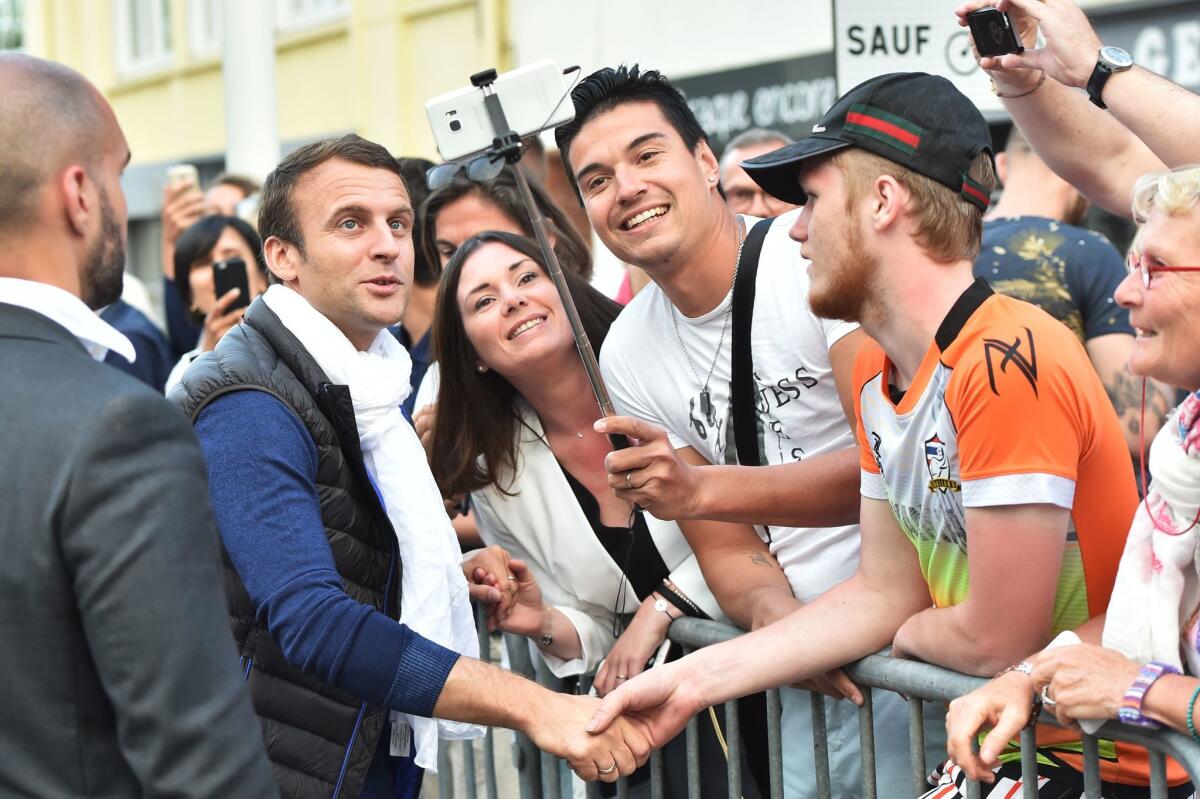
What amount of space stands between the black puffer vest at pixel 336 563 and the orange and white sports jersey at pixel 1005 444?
115 cm

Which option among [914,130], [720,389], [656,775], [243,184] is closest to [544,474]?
[720,389]

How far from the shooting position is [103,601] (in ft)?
6.01

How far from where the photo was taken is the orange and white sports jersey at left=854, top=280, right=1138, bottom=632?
261cm

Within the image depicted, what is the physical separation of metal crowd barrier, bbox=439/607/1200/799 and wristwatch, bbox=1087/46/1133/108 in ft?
4.00

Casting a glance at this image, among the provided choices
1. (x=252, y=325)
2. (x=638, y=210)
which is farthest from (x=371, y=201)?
(x=638, y=210)

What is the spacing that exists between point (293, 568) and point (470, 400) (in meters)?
1.27

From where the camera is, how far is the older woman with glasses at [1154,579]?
8.02 feet

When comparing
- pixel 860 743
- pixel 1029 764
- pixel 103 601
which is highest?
pixel 103 601

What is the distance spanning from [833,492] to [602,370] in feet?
2.58

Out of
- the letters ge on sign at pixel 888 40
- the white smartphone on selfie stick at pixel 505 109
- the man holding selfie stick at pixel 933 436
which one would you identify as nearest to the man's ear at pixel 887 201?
the man holding selfie stick at pixel 933 436

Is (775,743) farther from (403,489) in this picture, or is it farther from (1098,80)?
(1098,80)

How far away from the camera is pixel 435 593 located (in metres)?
3.27

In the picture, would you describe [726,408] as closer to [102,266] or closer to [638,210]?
[638,210]

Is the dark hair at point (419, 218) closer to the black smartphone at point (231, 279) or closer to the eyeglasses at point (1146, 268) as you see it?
the black smartphone at point (231, 279)
